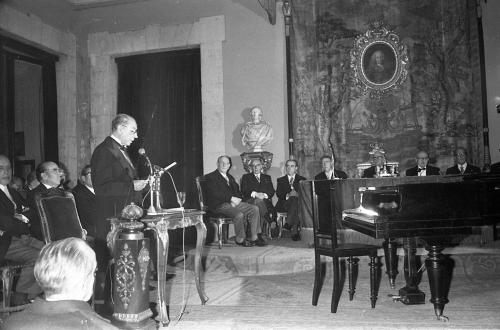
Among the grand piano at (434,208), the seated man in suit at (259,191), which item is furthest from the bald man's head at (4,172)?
the grand piano at (434,208)

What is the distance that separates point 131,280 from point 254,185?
4.73 metres

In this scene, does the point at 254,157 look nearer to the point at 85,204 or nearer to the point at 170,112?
the point at 170,112

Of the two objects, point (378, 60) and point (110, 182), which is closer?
point (110, 182)

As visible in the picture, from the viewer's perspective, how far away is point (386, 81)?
853 centimetres

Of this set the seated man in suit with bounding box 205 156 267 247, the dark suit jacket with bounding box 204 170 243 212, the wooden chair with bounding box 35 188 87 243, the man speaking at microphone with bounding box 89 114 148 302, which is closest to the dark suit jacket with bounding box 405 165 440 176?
the seated man in suit with bounding box 205 156 267 247

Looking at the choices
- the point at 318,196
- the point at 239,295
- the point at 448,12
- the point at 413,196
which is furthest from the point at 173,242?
the point at 448,12

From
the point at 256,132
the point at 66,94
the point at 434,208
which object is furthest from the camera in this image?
the point at 66,94

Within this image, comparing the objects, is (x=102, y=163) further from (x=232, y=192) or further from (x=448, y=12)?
(x=448, y=12)

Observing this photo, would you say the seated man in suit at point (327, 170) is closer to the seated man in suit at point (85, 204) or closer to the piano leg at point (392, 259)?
the piano leg at point (392, 259)

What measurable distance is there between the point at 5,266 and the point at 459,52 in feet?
25.7

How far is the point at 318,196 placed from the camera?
4016 millimetres

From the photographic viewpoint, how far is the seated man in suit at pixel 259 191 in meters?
6.96

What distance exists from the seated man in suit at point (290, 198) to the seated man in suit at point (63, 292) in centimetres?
538

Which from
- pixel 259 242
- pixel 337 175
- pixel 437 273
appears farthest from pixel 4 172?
pixel 337 175
